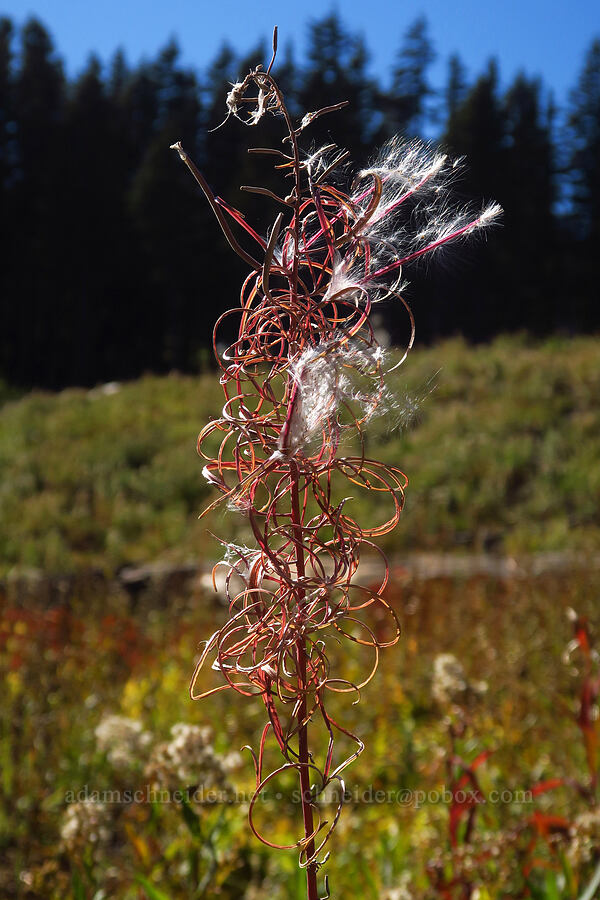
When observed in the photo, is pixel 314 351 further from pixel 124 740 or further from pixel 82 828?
pixel 124 740

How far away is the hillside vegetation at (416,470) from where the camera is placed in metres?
6.88

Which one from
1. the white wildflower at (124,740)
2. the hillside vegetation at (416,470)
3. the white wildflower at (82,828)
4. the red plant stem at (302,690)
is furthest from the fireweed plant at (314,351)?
the hillside vegetation at (416,470)

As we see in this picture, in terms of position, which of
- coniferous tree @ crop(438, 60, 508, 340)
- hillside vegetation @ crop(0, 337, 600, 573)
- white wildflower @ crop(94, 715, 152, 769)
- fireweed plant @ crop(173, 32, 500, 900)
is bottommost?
white wildflower @ crop(94, 715, 152, 769)

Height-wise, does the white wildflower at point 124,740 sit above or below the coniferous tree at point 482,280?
below

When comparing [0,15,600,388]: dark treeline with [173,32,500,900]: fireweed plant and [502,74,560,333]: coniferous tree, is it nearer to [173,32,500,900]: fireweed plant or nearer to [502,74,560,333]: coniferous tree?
[502,74,560,333]: coniferous tree

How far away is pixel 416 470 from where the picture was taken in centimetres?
799

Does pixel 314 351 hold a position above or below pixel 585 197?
below

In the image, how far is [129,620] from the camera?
4.70 m

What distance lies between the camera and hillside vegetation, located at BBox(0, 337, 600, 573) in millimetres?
6875

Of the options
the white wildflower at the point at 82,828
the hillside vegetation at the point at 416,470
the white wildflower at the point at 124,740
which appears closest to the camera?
the white wildflower at the point at 82,828

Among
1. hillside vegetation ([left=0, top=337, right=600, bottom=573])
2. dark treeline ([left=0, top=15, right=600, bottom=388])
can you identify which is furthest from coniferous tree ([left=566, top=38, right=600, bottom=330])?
hillside vegetation ([left=0, top=337, right=600, bottom=573])

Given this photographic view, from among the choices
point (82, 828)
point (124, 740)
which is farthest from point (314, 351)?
point (124, 740)

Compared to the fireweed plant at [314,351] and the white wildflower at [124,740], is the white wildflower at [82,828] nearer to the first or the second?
the white wildflower at [124,740]

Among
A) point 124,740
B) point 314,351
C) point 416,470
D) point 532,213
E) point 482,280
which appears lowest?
point 124,740
